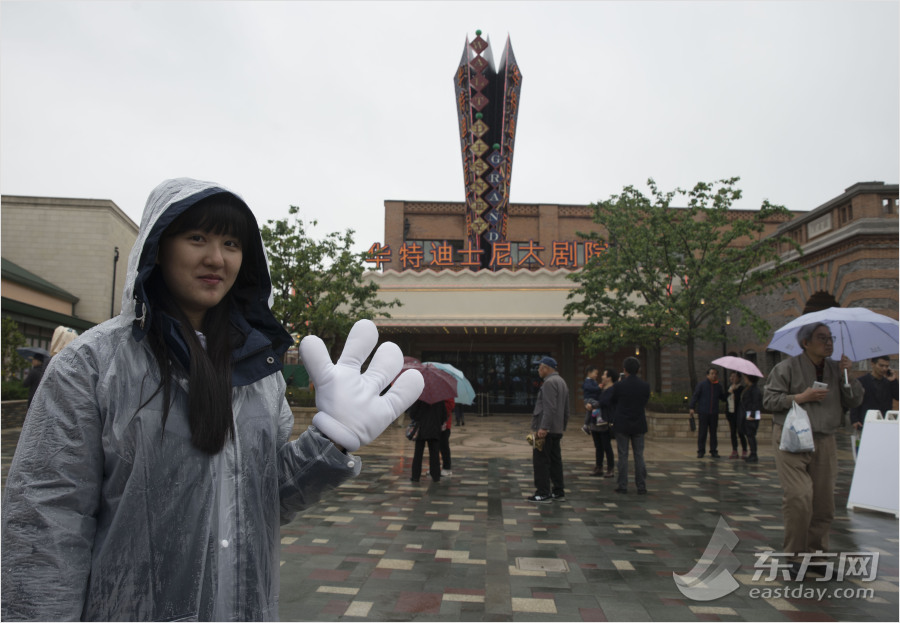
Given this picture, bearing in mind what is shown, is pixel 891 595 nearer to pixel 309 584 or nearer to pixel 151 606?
pixel 309 584

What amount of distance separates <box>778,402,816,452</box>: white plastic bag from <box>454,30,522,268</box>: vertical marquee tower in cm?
2228

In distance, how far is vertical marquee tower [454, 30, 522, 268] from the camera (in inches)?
1038

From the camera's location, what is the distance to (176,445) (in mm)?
1313

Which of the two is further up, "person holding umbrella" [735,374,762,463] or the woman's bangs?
the woman's bangs

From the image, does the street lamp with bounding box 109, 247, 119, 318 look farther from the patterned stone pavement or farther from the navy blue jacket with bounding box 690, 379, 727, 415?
the navy blue jacket with bounding box 690, 379, 727, 415

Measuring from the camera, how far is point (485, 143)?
1043 inches

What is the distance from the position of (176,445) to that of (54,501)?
25 centimetres

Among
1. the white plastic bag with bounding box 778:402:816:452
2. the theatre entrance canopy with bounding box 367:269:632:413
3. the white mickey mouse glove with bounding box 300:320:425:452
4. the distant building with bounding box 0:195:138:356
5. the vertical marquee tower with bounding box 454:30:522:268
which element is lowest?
the white plastic bag with bounding box 778:402:816:452

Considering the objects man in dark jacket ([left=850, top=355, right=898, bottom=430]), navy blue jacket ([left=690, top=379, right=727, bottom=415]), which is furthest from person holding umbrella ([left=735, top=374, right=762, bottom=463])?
man in dark jacket ([left=850, top=355, right=898, bottom=430])

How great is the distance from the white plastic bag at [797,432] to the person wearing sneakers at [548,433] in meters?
2.94

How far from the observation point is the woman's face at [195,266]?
1.45 metres

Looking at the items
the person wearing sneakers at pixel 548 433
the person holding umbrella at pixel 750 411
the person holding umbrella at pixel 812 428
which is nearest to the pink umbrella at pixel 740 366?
the person holding umbrella at pixel 750 411

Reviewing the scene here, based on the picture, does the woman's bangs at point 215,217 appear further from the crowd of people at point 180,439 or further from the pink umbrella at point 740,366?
the pink umbrella at point 740,366

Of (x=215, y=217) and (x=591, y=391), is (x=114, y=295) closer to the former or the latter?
(x=591, y=391)
